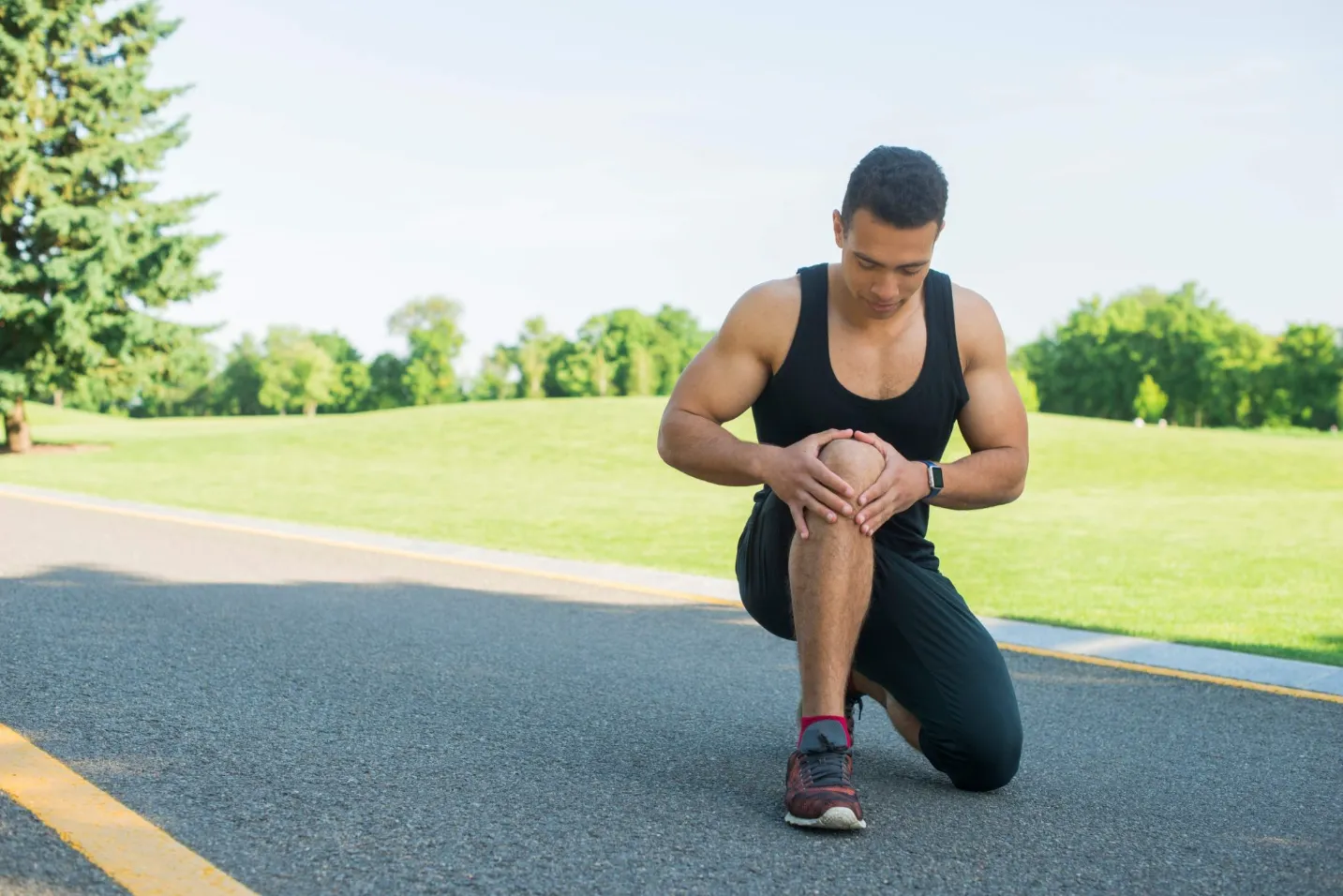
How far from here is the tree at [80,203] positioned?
1107 inches

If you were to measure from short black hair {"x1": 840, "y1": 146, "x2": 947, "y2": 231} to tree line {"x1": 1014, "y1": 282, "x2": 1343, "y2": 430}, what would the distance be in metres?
97.1

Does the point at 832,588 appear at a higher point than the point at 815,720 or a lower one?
higher

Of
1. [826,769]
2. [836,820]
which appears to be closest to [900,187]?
[826,769]

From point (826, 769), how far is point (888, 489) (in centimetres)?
75

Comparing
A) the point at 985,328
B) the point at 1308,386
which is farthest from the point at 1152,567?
the point at 1308,386

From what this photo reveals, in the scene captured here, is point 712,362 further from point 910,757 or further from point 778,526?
point 910,757

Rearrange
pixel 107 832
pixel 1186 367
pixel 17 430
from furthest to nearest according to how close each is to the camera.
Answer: pixel 1186 367
pixel 17 430
pixel 107 832

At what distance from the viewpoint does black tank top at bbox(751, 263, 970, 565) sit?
350cm

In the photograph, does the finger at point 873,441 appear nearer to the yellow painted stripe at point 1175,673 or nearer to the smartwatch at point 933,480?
the smartwatch at point 933,480

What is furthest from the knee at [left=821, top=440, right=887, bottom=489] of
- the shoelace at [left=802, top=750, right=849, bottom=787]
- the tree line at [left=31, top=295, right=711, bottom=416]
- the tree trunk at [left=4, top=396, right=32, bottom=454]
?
the tree line at [left=31, top=295, right=711, bottom=416]

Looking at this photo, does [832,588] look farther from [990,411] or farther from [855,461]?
[990,411]

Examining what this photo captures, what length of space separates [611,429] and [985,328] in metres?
32.8

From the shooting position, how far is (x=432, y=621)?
6.37 m

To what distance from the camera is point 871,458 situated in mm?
3234
